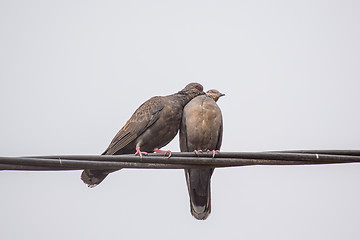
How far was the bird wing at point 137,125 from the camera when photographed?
5965mm

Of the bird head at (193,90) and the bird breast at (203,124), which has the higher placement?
the bird head at (193,90)

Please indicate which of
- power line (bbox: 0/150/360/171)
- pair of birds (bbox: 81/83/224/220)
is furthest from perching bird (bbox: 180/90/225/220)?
power line (bbox: 0/150/360/171)

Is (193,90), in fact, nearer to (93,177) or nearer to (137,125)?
(137,125)

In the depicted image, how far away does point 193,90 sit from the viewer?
6.59 meters

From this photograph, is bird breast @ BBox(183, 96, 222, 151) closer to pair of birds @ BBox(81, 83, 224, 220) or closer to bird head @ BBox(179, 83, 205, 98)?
pair of birds @ BBox(81, 83, 224, 220)

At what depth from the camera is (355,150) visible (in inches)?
146

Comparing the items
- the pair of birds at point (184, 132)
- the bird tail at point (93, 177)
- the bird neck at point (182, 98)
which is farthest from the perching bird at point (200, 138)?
the bird tail at point (93, 177)

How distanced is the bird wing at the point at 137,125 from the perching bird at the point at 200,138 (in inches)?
13.6

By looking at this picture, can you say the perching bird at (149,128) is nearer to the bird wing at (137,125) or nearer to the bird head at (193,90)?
the bird wing at (137,125)

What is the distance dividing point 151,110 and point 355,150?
9.40 ft

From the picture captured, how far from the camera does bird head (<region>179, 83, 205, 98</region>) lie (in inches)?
258

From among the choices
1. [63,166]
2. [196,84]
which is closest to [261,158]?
[63,166]

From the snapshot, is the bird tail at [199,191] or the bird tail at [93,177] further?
the bird tail at [199,191]

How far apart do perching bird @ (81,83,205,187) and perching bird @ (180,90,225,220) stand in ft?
0.46
